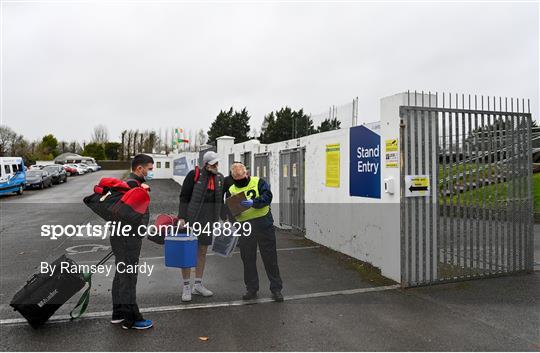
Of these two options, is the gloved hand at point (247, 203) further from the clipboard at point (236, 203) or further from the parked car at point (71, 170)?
the parked car at point (71, 170)

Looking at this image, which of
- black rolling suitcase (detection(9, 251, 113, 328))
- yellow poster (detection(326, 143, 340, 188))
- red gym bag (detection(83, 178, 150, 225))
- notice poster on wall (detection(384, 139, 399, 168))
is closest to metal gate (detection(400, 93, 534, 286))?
notice poster on wall (detection(384, 139, 399, 168))

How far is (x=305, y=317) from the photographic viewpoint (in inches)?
189

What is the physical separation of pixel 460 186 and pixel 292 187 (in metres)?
4.99

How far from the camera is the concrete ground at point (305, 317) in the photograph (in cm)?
408

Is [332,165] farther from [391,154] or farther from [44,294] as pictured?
[44,294]

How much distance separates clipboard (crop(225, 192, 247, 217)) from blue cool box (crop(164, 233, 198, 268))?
0.59 m

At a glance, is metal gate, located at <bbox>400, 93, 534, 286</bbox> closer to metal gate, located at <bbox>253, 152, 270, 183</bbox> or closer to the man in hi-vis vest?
the man in hi-vis vest

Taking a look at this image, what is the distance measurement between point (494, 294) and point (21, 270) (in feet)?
23.5

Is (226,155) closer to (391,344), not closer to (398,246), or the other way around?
(398,246)

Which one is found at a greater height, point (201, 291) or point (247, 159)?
point (247, 159)

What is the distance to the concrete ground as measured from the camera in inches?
161

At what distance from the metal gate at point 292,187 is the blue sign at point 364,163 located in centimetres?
248

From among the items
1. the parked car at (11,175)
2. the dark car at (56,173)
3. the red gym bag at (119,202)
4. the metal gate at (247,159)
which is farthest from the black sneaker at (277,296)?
the dark car at (56,173)

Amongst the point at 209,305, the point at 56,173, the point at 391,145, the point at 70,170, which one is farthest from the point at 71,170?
the point at 391,145
